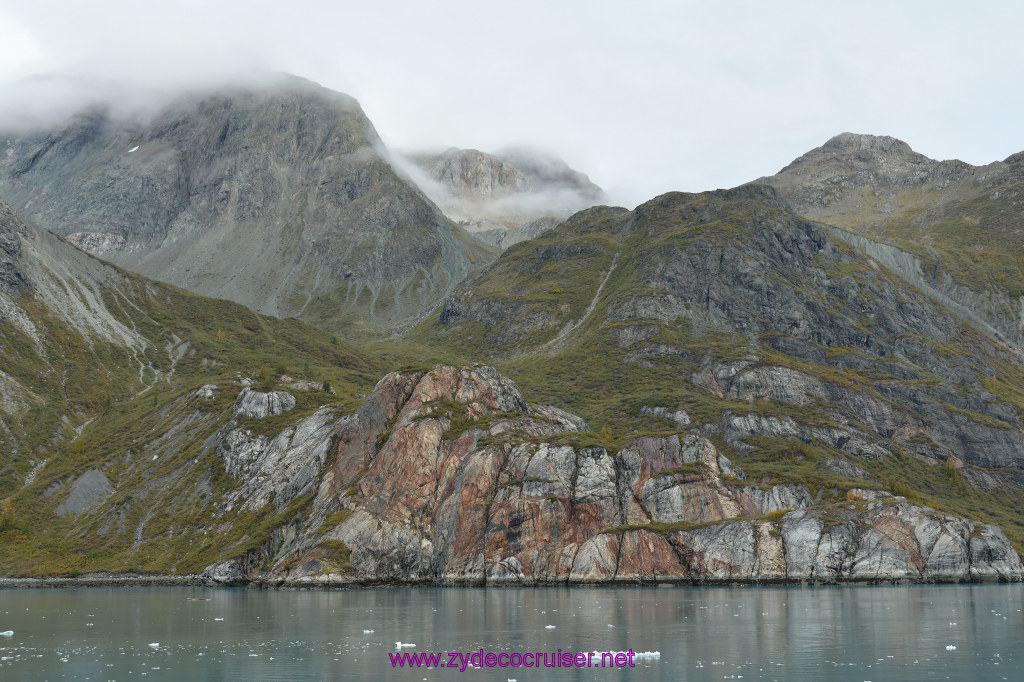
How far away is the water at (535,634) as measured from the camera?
52.9m

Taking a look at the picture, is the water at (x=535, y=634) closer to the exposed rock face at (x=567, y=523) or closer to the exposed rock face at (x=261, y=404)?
the exposed rock face at (x=567, y=523)

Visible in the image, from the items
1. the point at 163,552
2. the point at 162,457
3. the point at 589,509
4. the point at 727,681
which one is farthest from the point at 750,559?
the point at 162,457

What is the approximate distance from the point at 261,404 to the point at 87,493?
41.5 meters

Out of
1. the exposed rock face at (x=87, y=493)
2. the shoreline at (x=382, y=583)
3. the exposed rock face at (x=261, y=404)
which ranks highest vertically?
the exposed rock face at (x=261, y=404)

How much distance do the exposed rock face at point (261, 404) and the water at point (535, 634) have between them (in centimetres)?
7763

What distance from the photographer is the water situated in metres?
52.9

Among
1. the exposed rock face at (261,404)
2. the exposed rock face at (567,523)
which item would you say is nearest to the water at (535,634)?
the exposed rock face at (567,523)

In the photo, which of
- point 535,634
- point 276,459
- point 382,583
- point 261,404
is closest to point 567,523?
point 382,583

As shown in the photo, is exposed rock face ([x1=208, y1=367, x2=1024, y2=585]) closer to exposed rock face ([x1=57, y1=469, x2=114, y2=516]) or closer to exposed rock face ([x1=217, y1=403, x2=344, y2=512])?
exposed rock face ([x1=217, y1=403, x2=344, y2=512])

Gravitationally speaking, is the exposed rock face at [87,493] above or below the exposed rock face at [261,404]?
below

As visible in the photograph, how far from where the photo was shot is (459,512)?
140 metres

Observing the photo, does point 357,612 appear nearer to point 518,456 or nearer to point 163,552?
point 518,456

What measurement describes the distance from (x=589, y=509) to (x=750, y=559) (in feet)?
87.6

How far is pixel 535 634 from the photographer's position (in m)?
69.6
